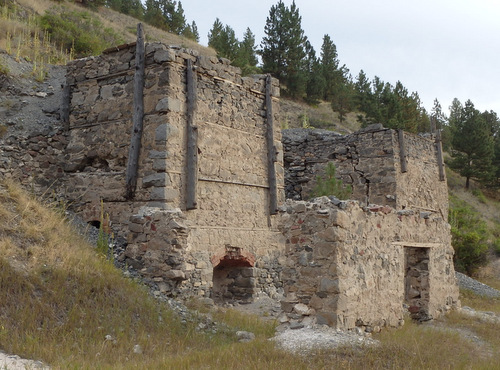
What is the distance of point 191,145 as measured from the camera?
1064 centimetres

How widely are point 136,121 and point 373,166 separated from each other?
25.5 ft

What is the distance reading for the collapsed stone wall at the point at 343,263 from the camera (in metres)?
7.17

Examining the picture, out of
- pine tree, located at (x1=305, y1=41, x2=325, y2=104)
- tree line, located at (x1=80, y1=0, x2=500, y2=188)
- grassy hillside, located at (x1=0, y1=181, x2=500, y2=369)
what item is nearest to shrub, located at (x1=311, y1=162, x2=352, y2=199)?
grassy hillside, located at (x1=0, y1=181, x2=500, y2=369)

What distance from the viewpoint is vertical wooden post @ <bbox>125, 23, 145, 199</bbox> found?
10.6 meters

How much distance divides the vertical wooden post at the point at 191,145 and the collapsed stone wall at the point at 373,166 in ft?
21.2

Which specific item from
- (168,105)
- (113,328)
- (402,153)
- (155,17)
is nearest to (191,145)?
(168,105)

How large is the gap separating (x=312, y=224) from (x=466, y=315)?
525 centimetres

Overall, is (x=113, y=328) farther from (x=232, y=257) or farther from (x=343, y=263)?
(x=232, y=257)

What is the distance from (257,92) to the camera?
1260cm

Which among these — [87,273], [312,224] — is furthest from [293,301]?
[87,273]

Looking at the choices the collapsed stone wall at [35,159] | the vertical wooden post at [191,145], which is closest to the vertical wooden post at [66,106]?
the collapsed stone wall at [35,159]

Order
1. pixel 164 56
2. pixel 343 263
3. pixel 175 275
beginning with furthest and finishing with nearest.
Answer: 1. pixel 164 56
2. pixel 175 275
3. pixel 343 263

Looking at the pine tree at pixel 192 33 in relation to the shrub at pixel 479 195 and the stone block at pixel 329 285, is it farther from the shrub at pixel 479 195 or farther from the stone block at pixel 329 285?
the stone block at pixel 329 285

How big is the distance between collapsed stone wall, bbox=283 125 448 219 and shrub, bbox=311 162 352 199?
30.2 inches
